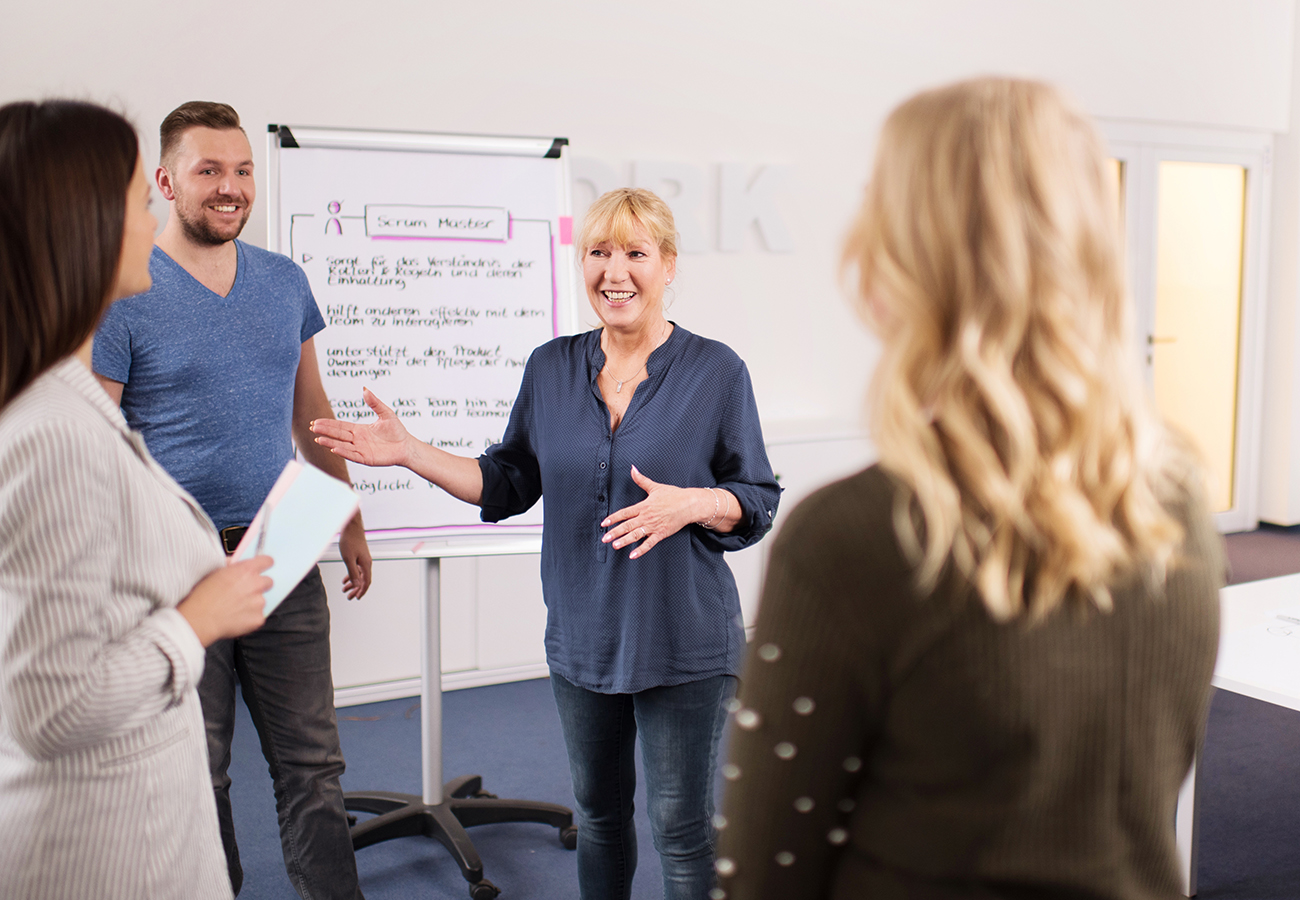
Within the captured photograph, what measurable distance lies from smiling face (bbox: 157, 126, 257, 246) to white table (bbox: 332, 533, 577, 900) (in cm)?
79

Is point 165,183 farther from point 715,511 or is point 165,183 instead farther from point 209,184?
point 715,511

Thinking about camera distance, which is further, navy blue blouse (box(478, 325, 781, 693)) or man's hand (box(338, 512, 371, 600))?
man's hand (box(338, 512, 371, 600))

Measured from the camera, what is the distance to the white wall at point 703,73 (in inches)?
115

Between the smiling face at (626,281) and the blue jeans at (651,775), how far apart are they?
64cm

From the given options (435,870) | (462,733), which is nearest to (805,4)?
(462,733)

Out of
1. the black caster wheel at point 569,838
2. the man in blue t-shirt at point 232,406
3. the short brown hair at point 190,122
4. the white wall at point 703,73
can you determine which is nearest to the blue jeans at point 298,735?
the man in blue t-shirt at point 232,406

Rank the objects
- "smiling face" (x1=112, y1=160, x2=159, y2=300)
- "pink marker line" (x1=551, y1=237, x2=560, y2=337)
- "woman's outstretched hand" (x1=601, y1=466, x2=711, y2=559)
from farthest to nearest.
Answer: "pink marker line" (x1=551, y1=237, x2=560, y2=337) → "woman's outstretched hand" (x1=601, y1=466, x2=711, y2=559) → "smiling face" (x1=112, y1=160, x2=159, y2=300)

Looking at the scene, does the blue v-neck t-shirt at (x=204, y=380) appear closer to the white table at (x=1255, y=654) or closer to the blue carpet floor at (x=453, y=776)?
the blue carpet floor at (x=453, y=776)

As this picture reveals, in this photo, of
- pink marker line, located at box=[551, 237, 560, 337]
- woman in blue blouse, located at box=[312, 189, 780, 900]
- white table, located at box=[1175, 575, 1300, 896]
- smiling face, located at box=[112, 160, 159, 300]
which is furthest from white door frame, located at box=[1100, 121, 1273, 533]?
smiling face, located at box=[112, 160, 159, 300]

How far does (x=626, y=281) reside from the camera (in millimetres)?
1689

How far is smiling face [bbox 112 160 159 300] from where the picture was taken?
1.02 meters

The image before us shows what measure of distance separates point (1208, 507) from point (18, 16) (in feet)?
10.7

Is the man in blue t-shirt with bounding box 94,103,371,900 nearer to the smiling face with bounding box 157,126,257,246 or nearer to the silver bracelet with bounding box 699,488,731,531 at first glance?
the smiling face with bounding box 157,126,257,246

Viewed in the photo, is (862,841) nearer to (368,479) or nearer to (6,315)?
(6,315)
